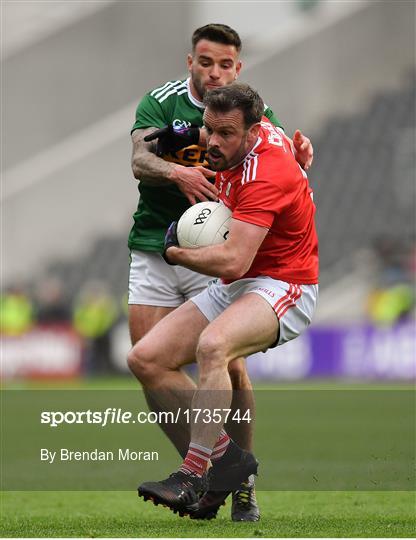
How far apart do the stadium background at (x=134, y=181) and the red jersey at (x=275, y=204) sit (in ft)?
30.6

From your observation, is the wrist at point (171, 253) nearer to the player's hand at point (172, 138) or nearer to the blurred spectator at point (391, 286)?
the player's hand at point (172, 138)

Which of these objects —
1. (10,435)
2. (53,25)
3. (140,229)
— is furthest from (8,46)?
(140,229)

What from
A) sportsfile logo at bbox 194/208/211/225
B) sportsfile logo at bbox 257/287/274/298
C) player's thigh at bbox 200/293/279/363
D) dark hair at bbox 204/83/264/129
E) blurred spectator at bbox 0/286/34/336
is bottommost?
blurred spectator at bbox 0/286/34/336

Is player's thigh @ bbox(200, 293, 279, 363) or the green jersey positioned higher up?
the green jersey

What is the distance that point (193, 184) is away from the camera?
6.53m

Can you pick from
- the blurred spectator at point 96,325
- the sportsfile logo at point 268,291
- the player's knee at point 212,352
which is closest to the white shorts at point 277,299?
the sportsfile logo at point 268,291

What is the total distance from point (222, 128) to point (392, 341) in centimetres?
1439

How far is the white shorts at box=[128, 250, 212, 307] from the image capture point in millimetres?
7332

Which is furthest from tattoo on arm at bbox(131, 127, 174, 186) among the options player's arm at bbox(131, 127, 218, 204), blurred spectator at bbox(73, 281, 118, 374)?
blurred spectator at bbox(73, 281, 118, 374)

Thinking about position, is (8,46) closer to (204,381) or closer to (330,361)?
(330,361)

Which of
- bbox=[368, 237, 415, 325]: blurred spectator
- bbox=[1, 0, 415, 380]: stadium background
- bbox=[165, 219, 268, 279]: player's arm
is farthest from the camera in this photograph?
bbox=[1, 0, 415, 380]: stadium background

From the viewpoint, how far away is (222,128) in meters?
6.05

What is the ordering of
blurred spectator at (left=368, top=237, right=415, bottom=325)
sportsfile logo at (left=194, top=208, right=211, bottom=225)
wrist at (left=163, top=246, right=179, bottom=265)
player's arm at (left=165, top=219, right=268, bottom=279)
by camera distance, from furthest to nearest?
blurred spectator at (left=368, top=237, right=415, bottom=325) < sportsfile logo at (left=194, top=208, right=211, bottom=225) < wrist at (left=163, top=246, right=179, bottom=265) < player's arm at (left=165, top=219, right=268, bottom=279)

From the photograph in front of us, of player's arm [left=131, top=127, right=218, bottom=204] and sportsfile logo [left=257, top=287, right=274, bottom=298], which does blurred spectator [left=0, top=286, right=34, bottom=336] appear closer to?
player's arm [left=131, top=127, right=218, bottom=204]
